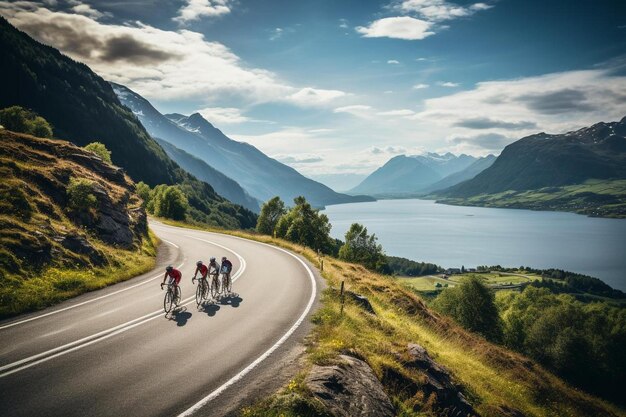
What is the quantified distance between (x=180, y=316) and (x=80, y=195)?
15.9m

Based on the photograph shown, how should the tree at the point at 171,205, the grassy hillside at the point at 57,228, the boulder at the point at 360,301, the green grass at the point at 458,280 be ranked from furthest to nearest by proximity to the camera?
the green grass at the point at 458,280, the tree at the point at 171,205, the boulder at the point at 360,301, the grassy hillside at the point at 57,228

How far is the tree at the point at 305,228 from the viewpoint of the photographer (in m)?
70.8

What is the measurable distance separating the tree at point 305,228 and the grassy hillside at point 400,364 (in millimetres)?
43622

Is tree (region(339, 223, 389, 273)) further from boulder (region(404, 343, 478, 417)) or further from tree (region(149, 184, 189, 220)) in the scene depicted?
boulder (region(404, 343, 478, 417))

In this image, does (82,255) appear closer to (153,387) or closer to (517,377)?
(153,387)

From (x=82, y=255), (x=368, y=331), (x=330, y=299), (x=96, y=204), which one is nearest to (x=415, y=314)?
(x=330, y=299)

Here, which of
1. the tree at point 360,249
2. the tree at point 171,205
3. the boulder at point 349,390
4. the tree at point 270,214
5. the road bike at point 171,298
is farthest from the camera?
the tree at point 270,214

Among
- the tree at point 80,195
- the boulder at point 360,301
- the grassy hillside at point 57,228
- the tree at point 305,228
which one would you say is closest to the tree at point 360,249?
the tree at point 305,228

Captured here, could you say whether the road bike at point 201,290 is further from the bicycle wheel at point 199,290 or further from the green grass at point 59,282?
the green grass at point 59,282

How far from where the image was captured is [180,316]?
49.1 feet

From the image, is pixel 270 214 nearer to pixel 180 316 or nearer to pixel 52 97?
pixel 180 316

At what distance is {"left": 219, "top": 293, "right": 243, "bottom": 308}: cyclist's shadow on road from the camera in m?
17.3

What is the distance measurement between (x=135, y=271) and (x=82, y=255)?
11.2ft

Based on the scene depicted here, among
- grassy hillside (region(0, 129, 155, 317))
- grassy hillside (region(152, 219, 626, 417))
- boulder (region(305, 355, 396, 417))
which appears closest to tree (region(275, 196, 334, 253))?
grassy hillside (region(0, 129, 155, 317))
